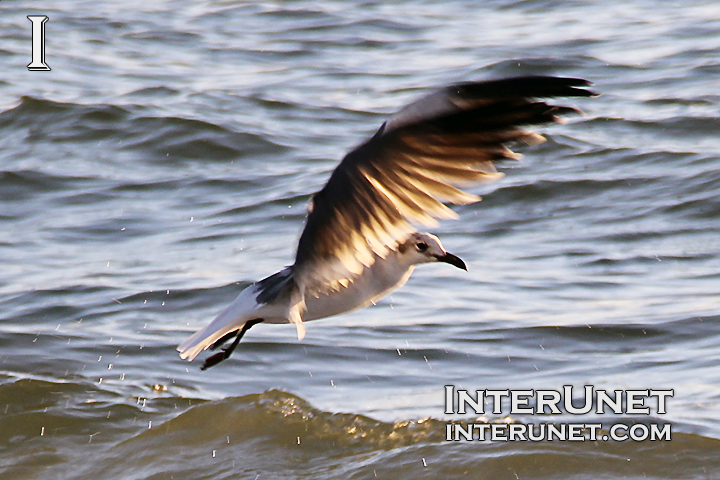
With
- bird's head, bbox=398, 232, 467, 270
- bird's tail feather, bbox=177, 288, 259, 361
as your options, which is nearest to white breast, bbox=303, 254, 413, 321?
Answer: bird's head, bbox=398, 232, 467, 270

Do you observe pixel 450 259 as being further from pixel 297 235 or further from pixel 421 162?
pixel 297 235

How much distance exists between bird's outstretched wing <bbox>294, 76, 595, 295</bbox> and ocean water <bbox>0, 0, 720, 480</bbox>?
75 cm

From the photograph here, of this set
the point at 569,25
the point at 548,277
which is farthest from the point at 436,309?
the point at 569,25

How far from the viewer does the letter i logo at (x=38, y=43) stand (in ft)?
46.4

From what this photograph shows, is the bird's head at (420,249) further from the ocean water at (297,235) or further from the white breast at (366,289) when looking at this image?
the ocean water at (297,235)

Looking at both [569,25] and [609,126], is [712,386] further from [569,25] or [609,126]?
[569,25]

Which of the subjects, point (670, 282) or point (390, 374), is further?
point (670, 282)

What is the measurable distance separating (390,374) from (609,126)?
5261 millimetres

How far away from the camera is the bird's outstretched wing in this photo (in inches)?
148

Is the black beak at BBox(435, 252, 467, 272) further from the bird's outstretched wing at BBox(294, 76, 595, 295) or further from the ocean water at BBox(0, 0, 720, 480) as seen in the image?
the bird's outstretched wing at BBox(294, 76, 595, 295)

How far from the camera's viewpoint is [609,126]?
35.9ft

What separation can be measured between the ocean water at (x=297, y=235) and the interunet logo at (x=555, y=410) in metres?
0.07

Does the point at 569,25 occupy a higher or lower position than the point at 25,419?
higher

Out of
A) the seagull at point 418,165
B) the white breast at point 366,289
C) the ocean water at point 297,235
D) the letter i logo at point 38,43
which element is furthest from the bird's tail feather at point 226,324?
the letter i logo at point 38,43
